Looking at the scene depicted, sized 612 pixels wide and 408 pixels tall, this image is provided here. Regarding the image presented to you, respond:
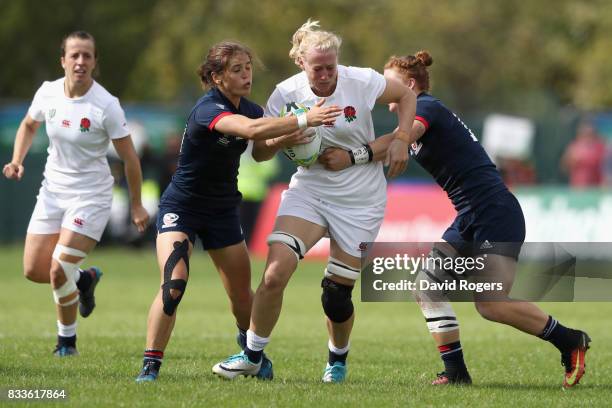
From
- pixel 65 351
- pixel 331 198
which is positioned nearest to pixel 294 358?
pixel 65 351

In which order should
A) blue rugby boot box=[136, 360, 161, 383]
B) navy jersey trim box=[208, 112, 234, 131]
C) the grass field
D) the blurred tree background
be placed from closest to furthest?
the grass field → navy jersey trim box=[208, 112, 234, 131] → blue rugby boot box=[136, 360, 161, 383] → the blurred tree background

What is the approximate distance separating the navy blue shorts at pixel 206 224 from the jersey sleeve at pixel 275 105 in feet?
2.55

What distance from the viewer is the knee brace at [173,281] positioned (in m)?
8.16

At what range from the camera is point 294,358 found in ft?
33.3

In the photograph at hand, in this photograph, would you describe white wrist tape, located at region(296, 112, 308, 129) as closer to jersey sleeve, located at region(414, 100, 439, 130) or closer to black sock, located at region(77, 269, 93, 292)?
jersey sleeve, located at region(414, 100, 439, 130)

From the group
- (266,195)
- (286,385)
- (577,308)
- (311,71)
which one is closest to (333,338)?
(286,385)

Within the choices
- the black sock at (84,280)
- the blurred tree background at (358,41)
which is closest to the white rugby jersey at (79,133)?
the black sock at (84,280)

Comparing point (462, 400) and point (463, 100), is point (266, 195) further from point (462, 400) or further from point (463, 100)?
point (463, 100)

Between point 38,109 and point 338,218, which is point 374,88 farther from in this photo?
point 38,109

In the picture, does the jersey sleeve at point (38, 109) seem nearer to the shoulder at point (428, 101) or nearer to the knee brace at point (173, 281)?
the knee brace at point (173, 281)

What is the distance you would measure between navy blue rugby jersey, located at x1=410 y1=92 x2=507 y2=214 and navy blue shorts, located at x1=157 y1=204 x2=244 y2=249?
1417 mm

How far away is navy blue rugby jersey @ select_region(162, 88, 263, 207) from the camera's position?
330 inches

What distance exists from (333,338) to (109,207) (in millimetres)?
2632

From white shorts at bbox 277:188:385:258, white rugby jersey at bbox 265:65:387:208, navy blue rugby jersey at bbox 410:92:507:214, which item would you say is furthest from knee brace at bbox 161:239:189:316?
navy blue rugby jersey at bbox 410:92:507:214
